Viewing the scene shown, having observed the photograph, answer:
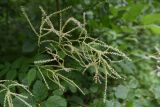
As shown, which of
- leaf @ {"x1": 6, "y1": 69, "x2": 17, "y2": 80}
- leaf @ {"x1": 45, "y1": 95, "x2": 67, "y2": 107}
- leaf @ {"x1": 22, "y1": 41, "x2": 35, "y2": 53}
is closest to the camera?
leaf @ {"x1": 45, "y1": 95, "x2": 67, "y2": 107}

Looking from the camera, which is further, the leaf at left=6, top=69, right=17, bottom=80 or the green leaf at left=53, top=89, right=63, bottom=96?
the leaf at left=6, top=69, right=17, bottom=80

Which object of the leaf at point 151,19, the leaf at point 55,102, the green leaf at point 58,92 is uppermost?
the leaf at point 151,19

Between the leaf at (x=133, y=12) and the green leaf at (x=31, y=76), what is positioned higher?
the leaf at (x=133, y=12)

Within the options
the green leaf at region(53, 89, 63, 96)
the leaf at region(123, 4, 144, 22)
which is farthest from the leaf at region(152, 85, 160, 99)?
the leaf at region(123, 4, 144, 22)

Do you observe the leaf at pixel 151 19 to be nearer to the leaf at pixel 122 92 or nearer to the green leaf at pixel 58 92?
the leaf at pixel 122 92

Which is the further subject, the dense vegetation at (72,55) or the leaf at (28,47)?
the leaf at (28,47)

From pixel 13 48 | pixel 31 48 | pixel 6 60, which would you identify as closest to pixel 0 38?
pixel 13 48

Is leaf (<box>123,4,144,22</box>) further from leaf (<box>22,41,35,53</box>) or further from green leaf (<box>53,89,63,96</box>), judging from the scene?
green leaf (<box>53,89,63,96</box>)

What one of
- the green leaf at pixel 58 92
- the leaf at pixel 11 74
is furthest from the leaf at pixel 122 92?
the leaf at pixel 11 74
